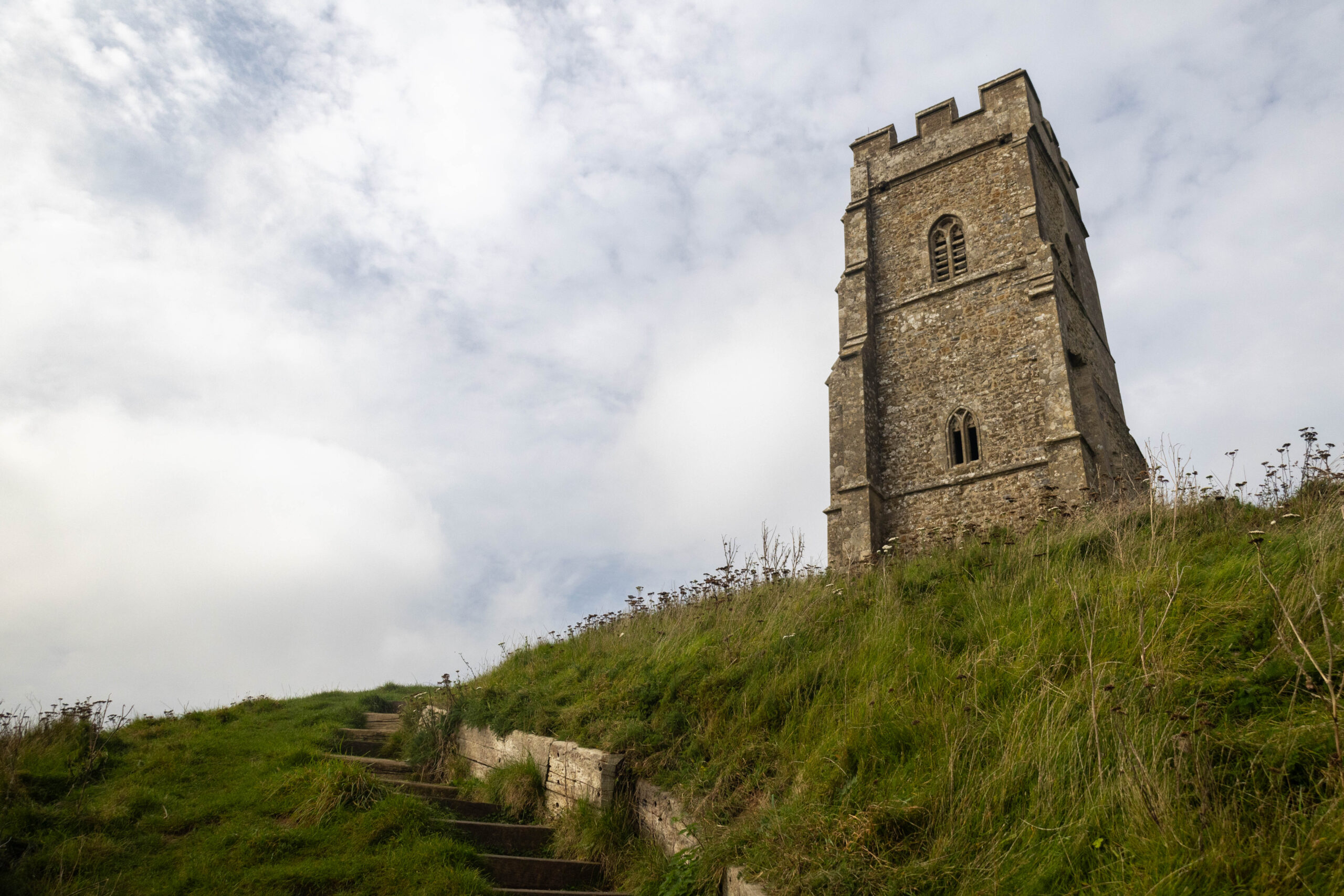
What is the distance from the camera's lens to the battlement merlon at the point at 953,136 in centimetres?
1802

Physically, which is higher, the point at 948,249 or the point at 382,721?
the point at 948,249

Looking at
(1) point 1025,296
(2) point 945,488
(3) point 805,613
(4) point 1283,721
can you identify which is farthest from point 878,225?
(4) point 1283,721

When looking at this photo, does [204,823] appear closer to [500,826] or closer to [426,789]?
[426,789]

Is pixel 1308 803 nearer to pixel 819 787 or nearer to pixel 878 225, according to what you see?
pixel 819 787

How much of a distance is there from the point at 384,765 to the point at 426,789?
54.7 inches

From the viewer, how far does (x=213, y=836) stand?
20.0 ft

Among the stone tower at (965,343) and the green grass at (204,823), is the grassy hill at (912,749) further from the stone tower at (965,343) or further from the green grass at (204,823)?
the stone tower at (965,343)

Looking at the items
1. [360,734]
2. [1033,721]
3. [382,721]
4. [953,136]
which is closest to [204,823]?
[360,734]

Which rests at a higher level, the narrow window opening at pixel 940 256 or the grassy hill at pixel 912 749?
the narrow window opening at pixel 940 256

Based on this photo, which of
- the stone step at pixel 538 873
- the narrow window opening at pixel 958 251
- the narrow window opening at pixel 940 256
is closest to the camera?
the stone step at pixel 538 873

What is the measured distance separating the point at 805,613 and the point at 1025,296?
11.5 m

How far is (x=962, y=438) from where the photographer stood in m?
15.8

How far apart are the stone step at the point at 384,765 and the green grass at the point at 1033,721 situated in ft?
6.79

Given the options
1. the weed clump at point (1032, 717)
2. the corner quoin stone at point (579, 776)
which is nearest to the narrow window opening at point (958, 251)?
the weed clump at point (1032, 717)
